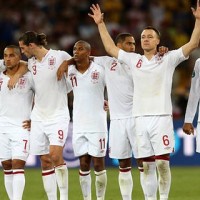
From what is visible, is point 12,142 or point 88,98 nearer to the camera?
point 12,142

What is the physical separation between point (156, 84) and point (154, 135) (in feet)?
2.14

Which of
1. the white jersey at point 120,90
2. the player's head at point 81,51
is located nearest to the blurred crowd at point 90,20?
the player's head at point 81,51

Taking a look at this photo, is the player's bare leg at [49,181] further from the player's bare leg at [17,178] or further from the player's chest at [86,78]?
the player's chest at [86,78]

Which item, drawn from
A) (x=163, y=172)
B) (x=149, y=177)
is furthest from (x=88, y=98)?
(x=163, y=172)

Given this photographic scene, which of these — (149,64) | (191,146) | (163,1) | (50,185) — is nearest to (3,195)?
(50,185)

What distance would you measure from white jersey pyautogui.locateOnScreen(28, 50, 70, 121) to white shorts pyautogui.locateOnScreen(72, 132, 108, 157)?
361 mm

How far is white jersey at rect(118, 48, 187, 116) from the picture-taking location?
1296 cm

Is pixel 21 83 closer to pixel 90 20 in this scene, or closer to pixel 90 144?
pixel 90 144

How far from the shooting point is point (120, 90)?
1400 centimetres

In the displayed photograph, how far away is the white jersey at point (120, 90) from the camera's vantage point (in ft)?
45.9

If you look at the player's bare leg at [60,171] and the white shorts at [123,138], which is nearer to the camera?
the player's bare leg at [60,171]

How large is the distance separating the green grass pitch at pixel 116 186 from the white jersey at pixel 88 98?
5.61 feet

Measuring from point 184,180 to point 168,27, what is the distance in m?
7.17

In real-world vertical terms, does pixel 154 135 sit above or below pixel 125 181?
above
